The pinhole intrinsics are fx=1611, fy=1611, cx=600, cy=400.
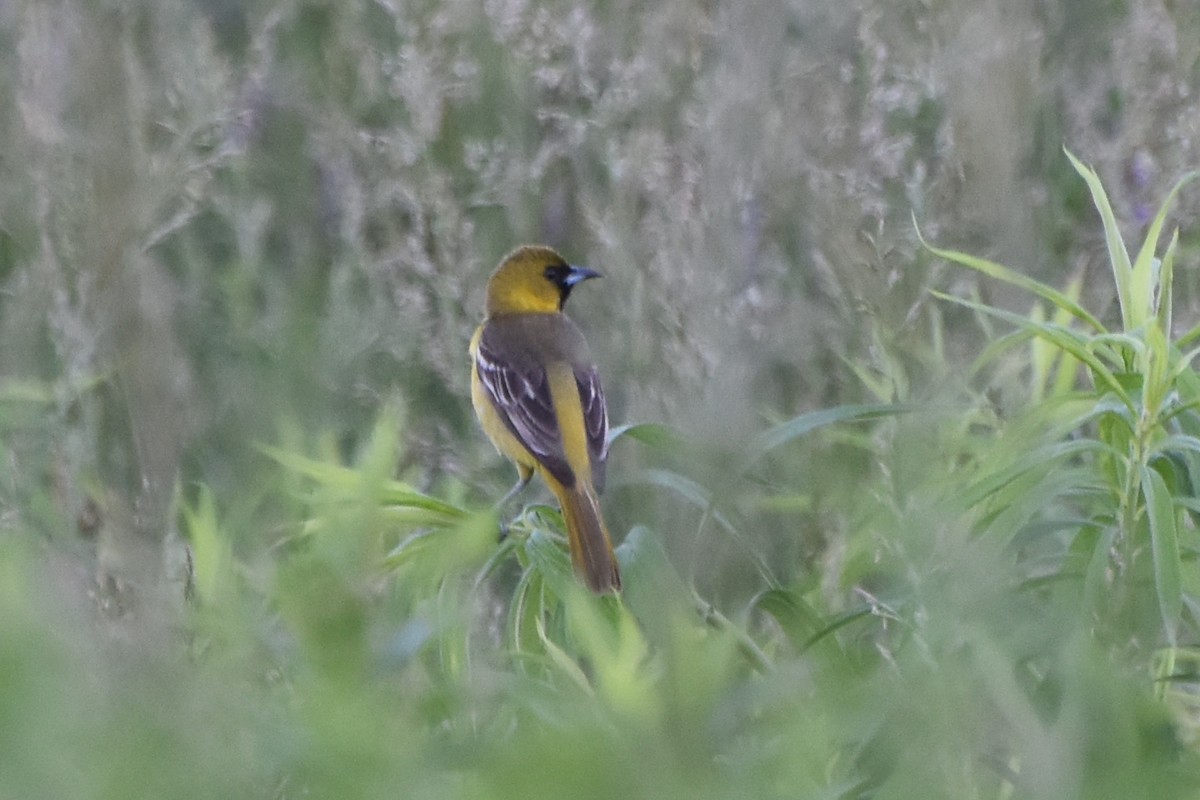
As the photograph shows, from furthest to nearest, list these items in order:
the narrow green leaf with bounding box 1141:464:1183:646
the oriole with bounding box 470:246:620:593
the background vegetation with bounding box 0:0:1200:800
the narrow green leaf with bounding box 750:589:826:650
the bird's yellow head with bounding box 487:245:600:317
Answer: the bird's yellow head with bounding box 487:245:600:317 < the oriole with bounding box 470:246:620:593 < the narrow green leaf with bounding box 750:589:826:650 < the narrow green leaf with bounding box 1141:464:1183:646 < the background vegetation with bounding box 0:0:1200:800

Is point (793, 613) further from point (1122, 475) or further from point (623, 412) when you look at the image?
point (623, 412)

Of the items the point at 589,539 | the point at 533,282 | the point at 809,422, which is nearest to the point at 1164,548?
the point at 809,422

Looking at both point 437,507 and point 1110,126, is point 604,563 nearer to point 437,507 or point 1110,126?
point 437,507

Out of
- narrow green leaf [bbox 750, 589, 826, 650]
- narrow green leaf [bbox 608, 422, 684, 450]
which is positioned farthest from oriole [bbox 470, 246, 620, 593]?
narrow green leaf [bbox 750, 589, 826, 650]

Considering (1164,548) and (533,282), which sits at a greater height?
(1164,548)

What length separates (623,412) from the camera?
3816mm

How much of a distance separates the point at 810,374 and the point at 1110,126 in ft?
7.56

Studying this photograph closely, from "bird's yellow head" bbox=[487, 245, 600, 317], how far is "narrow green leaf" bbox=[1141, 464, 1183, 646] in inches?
97.0

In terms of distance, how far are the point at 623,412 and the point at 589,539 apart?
140 centimetres

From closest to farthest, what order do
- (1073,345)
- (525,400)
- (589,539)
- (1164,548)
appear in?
1. (1164,548)
2. (1073,345)
3. (589,539)
4. (525,400)

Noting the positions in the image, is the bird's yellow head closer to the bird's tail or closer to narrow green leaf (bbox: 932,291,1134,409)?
the bird's tail

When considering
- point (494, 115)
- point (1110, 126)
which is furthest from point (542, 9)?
point (1110, 126)

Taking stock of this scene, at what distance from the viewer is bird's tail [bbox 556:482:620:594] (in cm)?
210

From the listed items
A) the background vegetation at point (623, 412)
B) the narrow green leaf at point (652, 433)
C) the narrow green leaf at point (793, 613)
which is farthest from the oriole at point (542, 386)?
the narrow green leaf at point (793, 613)
